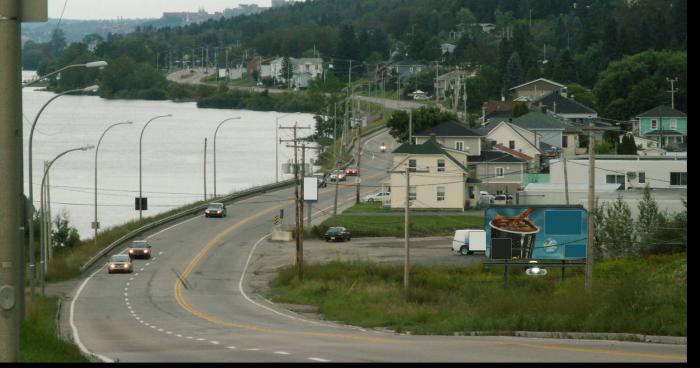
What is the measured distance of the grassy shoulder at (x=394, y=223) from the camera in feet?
234

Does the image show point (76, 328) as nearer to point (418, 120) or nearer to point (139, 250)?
point (139, 250)

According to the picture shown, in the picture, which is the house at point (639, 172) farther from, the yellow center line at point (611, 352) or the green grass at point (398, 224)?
the yellow center line at point (611, 352)

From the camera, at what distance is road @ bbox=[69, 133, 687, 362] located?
2089 cm

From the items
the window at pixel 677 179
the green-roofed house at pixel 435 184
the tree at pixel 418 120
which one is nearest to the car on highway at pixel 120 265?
the green-roofed house at pixel 435 184

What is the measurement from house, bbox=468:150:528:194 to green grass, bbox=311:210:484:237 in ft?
42.5

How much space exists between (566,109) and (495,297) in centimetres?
10492

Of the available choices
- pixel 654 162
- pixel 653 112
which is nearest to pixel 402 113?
pixel 653 112

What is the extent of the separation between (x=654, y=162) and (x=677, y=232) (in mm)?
21032

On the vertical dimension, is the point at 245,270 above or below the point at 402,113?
below

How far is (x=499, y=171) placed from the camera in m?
91.6

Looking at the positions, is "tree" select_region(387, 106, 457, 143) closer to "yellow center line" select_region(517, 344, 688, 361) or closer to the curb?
the curb

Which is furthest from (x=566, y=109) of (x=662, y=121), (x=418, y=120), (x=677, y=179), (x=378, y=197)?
(x=677, y=179)
